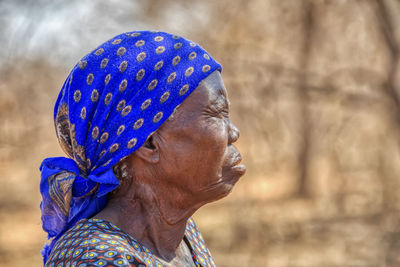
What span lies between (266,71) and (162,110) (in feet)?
18.1

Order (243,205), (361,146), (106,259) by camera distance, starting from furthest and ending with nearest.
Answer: (361,146), (243,205), (106,259)

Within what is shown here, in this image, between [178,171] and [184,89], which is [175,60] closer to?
[184,89]

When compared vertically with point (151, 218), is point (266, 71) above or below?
above

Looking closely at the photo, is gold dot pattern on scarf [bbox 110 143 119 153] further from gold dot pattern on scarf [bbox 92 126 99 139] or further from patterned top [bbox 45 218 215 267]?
patterned top [bbox 45 218 215 267]

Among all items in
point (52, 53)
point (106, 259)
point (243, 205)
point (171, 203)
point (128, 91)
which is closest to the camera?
point (106, 259)

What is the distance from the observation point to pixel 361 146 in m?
8.08

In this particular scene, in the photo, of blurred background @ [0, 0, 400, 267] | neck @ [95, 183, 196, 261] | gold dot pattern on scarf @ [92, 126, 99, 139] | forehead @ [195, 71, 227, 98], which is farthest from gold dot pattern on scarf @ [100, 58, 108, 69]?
blurred background @ [0, 0, 400, 267]

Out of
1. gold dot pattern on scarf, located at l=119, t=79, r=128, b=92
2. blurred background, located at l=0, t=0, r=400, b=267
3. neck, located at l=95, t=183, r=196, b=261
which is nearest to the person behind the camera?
gold dot pattern on scarf, located at l=119, t=79, r=128, b=92

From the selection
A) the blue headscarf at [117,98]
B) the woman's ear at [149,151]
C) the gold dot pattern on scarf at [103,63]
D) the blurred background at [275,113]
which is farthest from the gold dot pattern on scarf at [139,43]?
the blurred background at [275,113]

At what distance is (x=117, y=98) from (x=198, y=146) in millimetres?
333

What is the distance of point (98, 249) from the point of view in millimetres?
1934

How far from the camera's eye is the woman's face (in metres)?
2.16

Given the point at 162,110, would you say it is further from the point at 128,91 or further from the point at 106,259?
the point at 106,259

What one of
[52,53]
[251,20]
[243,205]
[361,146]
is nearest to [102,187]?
[52,53]
